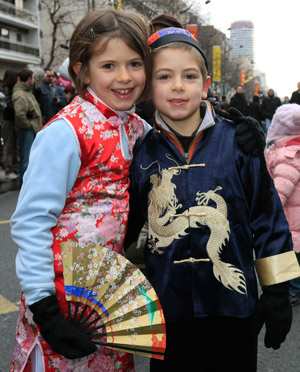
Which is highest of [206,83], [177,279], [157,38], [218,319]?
[157,38]

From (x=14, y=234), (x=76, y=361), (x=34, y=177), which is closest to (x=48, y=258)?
(x=14, y=234)

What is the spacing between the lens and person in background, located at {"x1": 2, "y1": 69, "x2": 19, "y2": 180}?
305 inches

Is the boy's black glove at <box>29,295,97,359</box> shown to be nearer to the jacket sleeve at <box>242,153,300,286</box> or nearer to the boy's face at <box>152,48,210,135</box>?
the jacket sleeve at <box>242,153,300,286</box>

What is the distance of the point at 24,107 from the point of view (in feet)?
24.1

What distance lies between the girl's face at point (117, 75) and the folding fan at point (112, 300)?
1.88ft

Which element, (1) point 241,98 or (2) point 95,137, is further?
(1) point 241,98

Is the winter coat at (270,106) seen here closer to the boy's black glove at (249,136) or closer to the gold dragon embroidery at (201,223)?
the boy's black glove at (249,136)

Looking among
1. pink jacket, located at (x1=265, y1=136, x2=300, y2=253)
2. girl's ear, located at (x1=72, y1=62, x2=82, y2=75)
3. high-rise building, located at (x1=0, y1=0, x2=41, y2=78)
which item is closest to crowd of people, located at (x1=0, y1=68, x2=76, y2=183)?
pink jacket, located at (x1=265, y1=136, x2=300, y2=253)

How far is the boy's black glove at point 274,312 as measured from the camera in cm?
154

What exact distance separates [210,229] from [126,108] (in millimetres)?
559

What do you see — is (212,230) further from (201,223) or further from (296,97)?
(296,97)

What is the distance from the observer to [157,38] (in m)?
1.69

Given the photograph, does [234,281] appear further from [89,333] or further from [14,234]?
[14,234]

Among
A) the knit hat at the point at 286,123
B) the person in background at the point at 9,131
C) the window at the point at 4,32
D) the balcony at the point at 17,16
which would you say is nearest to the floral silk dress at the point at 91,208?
the knit hat at the point at 286,123
